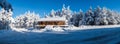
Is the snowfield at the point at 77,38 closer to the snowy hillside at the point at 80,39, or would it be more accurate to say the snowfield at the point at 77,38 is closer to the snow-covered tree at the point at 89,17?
the snowy hillside at the point at 80,39

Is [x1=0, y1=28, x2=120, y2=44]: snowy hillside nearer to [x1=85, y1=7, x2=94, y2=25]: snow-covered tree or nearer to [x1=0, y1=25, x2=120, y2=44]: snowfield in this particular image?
[x1=0, y1=25, x2=120, y2=44]: snowfield

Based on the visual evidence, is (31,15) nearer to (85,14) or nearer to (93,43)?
(85,14)

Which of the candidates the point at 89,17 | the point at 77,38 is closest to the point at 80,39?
the point at 77,38

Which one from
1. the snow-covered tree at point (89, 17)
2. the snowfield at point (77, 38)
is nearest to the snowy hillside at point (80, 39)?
the snowfield at point (77, 38)

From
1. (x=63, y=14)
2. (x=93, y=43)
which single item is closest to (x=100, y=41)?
(x=93, y=43)

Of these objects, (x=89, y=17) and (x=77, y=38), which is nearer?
(x=77, y=38)

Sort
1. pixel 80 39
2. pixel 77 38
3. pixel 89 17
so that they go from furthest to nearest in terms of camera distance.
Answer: pixel 89 17 < pixel 77 38 < pixel 80 39

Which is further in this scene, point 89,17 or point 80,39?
point 89,17

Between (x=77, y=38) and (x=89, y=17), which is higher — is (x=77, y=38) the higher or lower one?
the lower one

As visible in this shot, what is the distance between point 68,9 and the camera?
104 m

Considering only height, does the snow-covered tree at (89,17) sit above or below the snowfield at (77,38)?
above

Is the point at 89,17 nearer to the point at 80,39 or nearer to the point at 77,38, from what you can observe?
the point at 77,38

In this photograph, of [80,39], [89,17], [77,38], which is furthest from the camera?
[89,17]

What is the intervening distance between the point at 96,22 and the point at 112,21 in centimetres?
680
